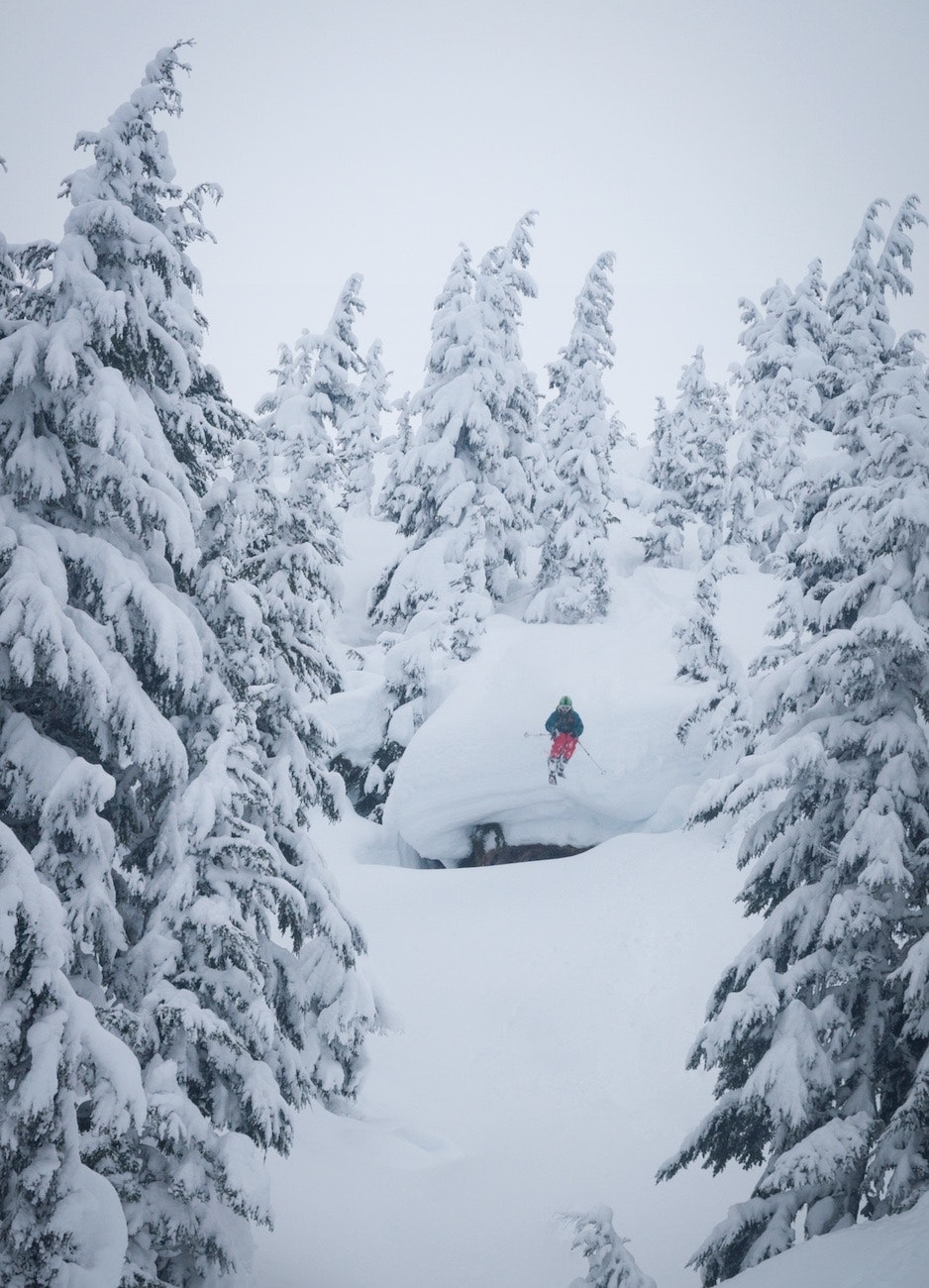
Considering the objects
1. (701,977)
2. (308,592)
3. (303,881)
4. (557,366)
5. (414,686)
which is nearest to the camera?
(303,881)

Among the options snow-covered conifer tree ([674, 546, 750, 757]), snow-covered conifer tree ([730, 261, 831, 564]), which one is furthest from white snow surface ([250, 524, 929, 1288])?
snow-covered conifer tree ([730, 261, 831, 564])

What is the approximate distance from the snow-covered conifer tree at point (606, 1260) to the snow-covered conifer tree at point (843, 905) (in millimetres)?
1462

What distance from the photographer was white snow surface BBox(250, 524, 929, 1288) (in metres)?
10.8

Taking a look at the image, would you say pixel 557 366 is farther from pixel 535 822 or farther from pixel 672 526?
pixel 535 822

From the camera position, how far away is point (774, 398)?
39.2m

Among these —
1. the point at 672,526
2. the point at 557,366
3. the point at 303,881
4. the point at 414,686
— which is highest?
the point at 557,366

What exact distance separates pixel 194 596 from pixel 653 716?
1361cm

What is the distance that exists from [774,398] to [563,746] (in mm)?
27434

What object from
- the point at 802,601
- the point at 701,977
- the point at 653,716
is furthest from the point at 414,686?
the point at 802,601

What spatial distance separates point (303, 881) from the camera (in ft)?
31.0

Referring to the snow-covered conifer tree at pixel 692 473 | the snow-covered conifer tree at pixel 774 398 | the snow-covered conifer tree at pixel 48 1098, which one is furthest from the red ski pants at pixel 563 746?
the snow-covered conifer tree at pixel 774 398

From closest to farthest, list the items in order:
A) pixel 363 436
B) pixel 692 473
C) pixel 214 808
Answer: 1. pixel 214 808
2. pixel 692 473
3. pixel 363 436

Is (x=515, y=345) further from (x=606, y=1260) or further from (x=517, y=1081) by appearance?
(x=606, y=1260)

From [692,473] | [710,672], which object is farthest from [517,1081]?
[692,473]
